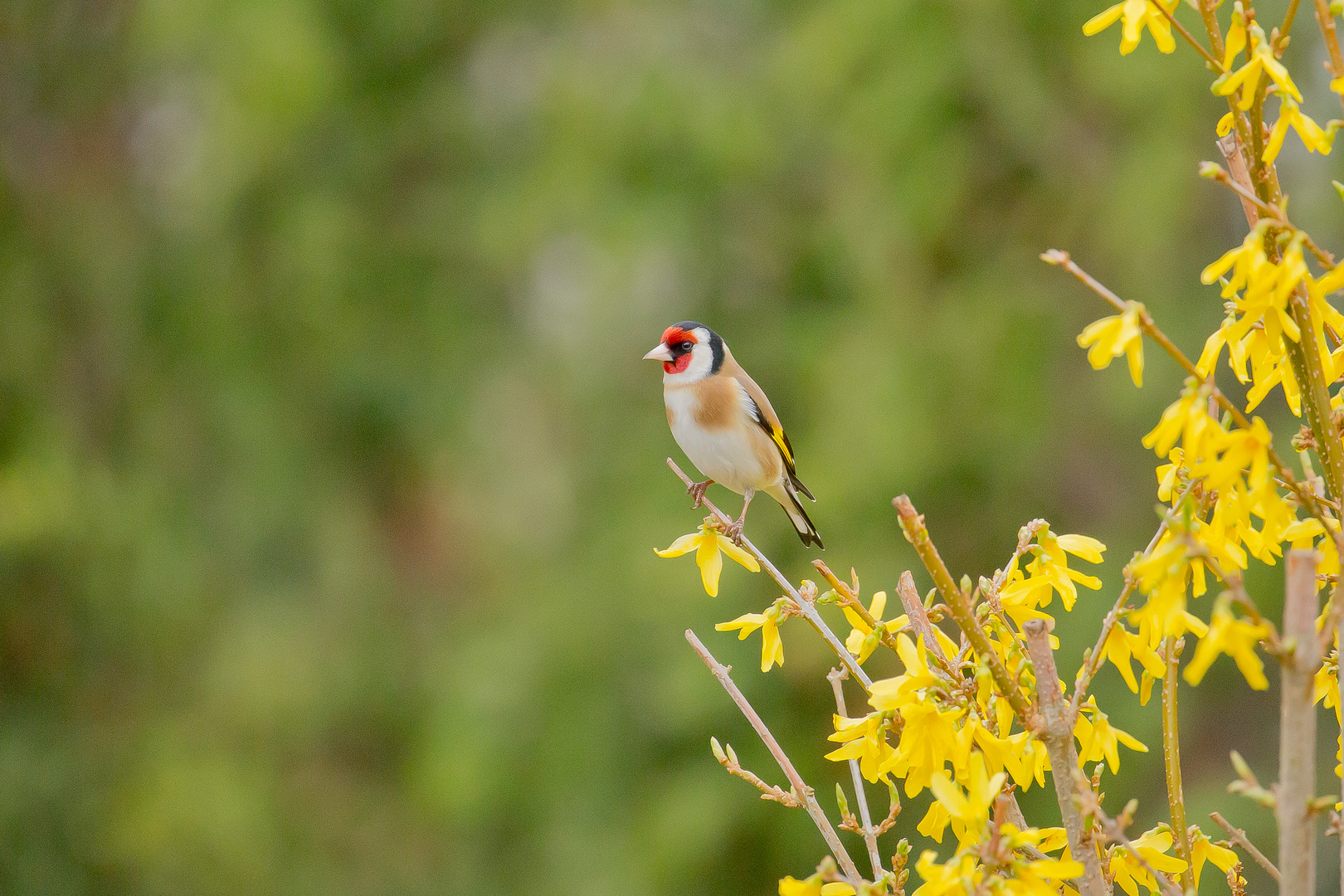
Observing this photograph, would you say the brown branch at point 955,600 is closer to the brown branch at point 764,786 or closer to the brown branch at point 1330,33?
the brown branch at point 764,786

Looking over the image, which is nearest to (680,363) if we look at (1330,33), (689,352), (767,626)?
(689,352)

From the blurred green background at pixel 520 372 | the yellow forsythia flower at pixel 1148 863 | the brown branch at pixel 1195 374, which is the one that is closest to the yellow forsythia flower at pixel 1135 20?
the brown branch at pixel 1195 374

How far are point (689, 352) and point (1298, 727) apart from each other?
1.69 meters

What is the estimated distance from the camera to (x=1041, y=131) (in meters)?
4.07

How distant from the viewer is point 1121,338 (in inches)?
37.0

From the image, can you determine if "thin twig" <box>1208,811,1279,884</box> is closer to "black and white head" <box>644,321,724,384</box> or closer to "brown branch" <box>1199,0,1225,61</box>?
"brown branch" <box>1199,0,1225,61</box>

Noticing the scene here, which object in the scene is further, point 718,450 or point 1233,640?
point 718,450

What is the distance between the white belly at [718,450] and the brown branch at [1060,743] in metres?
1.38

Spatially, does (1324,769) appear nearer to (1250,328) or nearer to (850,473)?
(850,473)

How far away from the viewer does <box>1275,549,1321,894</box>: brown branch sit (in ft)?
2.73

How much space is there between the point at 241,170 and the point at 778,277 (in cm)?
203

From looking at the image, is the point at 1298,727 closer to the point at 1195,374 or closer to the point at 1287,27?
the point at 1195,374

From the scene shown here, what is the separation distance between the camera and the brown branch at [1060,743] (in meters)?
1.00

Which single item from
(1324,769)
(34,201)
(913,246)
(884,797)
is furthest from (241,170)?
(1324,769)
